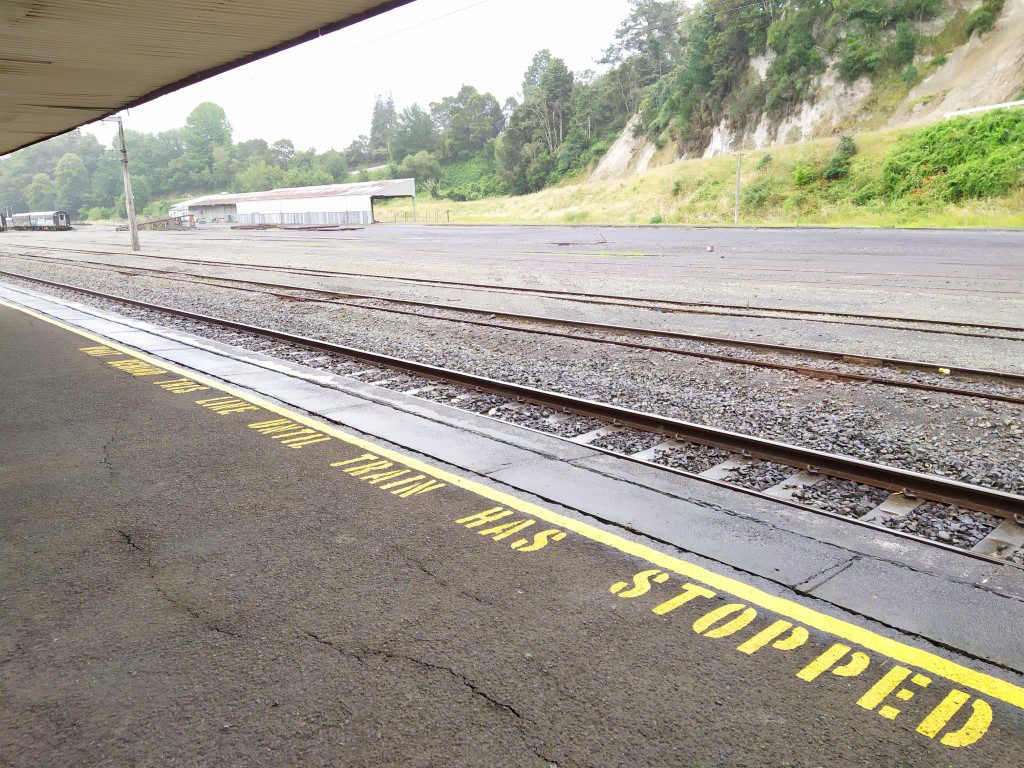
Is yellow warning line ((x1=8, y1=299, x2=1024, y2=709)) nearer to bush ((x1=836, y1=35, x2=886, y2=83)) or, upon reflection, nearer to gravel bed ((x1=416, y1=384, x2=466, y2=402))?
gravel bed ((x1=416, y1=384, x2=466, y2=402))

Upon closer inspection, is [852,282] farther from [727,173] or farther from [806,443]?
[727,173]

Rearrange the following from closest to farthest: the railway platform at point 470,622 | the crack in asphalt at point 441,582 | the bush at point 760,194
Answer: the railway platform at point 470,622
the crack in asphalt at point 441,582
the bush at point 760,194

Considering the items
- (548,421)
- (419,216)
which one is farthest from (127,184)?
(419,216)

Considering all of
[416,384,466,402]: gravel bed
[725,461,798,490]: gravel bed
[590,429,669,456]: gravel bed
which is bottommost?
[725,461,798,490]: gravel bed

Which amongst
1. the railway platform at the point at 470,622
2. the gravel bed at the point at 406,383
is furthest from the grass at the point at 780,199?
the railway platform at the point at 470,622

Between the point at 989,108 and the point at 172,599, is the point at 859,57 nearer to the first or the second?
the point at 989,108

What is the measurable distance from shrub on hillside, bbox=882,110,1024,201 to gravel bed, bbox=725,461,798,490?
1655 inches

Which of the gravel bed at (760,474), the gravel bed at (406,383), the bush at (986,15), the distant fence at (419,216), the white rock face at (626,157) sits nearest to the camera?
the gravel bed at (760,474)

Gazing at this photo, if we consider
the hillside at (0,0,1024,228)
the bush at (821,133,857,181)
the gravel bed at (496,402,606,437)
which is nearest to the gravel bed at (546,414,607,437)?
the gravel bed at (496,402,606,437)

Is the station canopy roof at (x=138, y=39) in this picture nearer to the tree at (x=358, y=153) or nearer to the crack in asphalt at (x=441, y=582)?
the crack in asphalt at (x=441, y=582)

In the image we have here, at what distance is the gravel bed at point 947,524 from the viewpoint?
4.37m

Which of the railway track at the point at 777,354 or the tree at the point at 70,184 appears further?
the tree at the point at 70,184

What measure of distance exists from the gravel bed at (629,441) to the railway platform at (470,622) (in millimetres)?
442

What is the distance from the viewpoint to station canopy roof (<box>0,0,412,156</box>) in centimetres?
772
